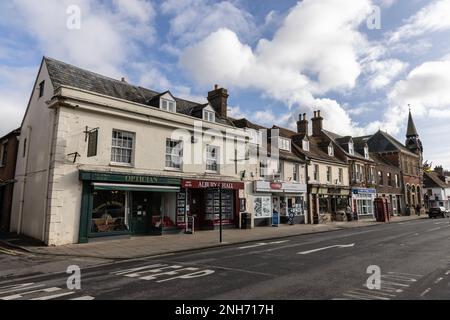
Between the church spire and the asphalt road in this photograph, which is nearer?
the asphalt road

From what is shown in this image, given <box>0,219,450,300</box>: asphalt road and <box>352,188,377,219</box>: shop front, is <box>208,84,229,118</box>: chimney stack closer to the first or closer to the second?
<box>0,219,450,300</box>: asphalt road

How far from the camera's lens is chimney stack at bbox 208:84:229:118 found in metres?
24.8

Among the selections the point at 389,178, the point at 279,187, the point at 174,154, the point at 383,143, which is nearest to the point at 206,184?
the point at 174,154

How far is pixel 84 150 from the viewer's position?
14.9 m

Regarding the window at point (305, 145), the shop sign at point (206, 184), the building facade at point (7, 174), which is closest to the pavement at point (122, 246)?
the shop sign at point (206, 184)

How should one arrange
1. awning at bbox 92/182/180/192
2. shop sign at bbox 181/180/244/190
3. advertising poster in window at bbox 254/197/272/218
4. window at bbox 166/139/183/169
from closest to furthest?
awning at bbox 92/182/180/192
shop sign at bbox 181/180/244/190
window at bbox 166/139/183/169
advertising poster in window at bbox 254/197/272/218

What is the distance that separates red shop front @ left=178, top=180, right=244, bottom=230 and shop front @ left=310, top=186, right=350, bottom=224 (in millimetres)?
9812

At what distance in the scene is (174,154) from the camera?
749 inches

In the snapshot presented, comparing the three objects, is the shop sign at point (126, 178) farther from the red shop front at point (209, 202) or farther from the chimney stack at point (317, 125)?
the chimney stack at point (317, 125)

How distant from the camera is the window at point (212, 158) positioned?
2089 centimetres

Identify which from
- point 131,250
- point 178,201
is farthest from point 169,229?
point 131,250

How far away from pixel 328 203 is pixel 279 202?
7799 mm

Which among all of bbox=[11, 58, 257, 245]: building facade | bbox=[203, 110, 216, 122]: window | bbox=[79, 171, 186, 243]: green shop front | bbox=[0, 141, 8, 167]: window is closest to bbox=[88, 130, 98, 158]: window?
bbox=[11, 58, 257, 245]: building facade

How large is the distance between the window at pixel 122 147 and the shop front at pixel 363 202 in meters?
26.4
